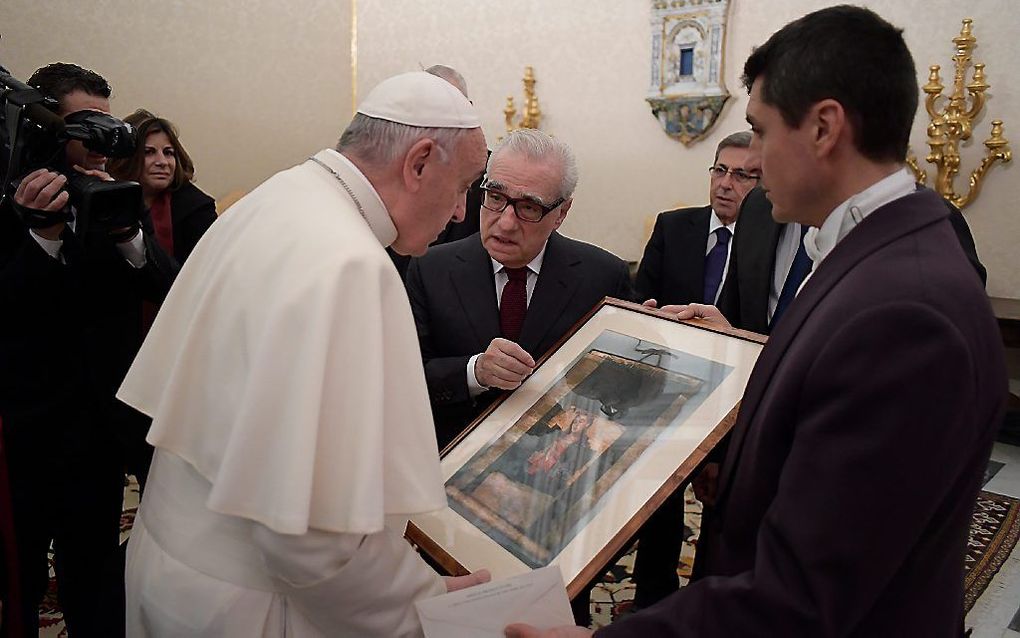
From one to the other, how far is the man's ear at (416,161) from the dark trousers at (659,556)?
177 centimetres

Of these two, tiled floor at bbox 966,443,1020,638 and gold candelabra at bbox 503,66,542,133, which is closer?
tiled floor at bbox 966,443,1020,638

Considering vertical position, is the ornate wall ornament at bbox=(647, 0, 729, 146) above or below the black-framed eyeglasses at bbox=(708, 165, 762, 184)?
above

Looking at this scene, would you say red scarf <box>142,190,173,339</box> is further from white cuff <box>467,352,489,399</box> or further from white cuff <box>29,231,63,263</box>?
white cuff <box>467,352,489,399</box>

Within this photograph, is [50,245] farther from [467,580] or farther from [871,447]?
[871,447]

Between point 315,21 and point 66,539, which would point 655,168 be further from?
point 66,539

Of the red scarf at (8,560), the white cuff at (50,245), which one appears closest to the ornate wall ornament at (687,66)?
the white cuff at (50,245)

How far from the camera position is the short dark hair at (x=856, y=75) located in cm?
124

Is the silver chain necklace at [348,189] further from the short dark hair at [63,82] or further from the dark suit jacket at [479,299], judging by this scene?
the short dark hair at [63,82]

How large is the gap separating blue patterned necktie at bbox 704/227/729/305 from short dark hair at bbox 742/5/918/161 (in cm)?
256

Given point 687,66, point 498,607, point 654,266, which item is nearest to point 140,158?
point 654,266

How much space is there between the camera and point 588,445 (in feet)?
5.98

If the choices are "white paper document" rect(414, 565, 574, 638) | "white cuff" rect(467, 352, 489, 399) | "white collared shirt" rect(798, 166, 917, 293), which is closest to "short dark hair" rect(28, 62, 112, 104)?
"white cuff" rect(467, 352, 489, 399)

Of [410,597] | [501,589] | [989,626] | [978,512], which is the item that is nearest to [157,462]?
[410,597]

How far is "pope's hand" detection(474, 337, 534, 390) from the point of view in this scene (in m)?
2.05
